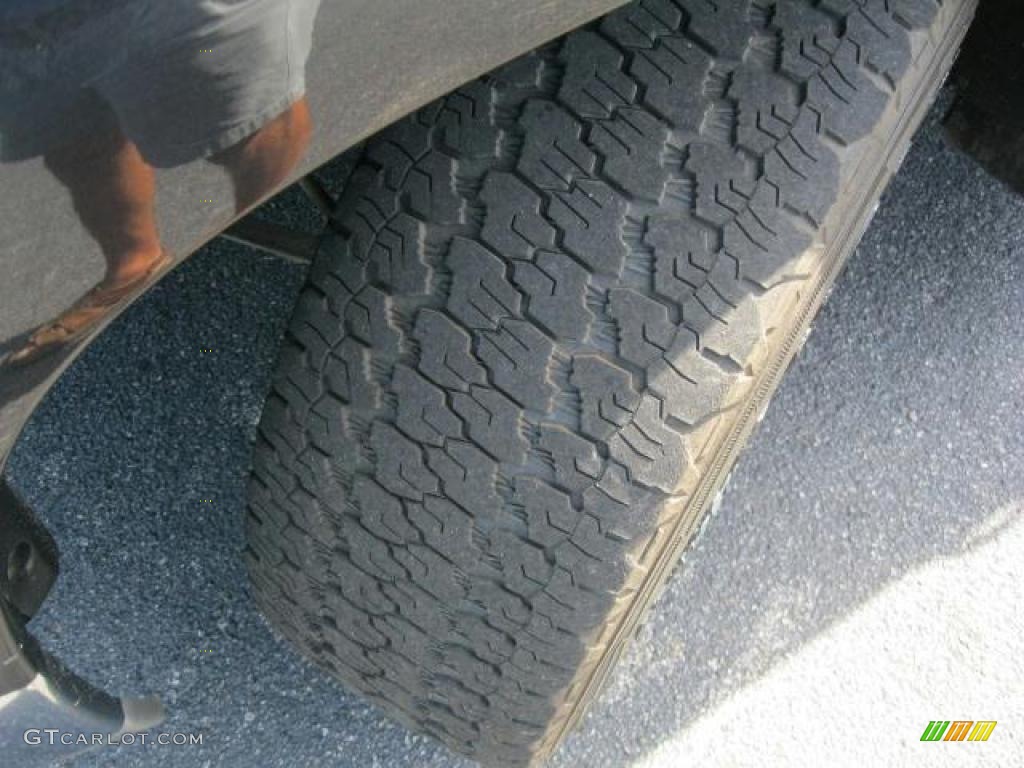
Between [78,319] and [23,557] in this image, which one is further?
[23,557]

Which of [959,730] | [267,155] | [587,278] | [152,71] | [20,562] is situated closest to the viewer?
[152,71]

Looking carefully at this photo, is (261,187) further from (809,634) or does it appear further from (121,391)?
(809,634)

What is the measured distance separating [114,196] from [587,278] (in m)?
Result: 0.51

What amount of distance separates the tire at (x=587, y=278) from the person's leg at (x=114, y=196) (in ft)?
1.37

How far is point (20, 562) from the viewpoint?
920 millimetres

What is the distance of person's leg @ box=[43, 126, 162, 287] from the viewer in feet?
1.91

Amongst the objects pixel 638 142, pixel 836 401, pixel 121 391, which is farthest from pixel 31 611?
pixel 836 401

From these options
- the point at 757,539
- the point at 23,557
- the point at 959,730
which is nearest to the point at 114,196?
the point at 23,557

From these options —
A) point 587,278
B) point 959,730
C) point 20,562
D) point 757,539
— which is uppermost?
point 587,278

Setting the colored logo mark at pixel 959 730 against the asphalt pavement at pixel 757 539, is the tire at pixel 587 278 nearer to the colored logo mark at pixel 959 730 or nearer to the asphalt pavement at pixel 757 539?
the asphalt pavement at pixel 757 539

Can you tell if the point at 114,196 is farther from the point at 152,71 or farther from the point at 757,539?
the point at 757,539

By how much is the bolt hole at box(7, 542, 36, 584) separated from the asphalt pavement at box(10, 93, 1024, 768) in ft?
2.29

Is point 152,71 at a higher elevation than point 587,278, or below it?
higher

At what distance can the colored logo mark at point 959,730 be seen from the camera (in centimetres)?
191
